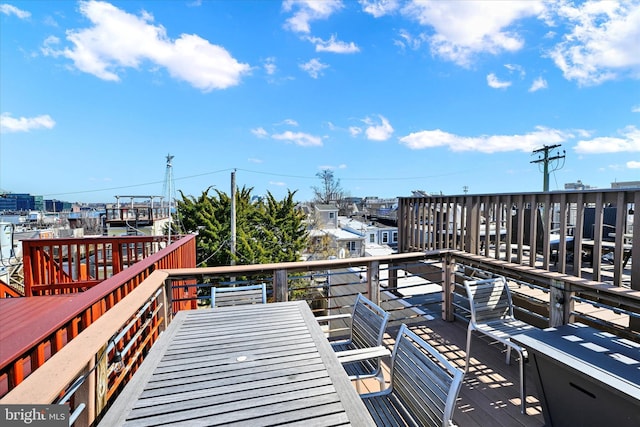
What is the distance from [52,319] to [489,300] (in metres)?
3.32

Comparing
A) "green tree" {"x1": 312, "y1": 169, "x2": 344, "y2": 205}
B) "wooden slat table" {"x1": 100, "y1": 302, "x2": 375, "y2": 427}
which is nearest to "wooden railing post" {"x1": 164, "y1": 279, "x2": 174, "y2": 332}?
"wooden slat table" {"x1": 100, "y1": 302, "x2": 375, "y2": 427}

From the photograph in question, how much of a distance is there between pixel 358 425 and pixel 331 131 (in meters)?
32.2

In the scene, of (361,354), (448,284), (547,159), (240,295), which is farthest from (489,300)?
(547,159)

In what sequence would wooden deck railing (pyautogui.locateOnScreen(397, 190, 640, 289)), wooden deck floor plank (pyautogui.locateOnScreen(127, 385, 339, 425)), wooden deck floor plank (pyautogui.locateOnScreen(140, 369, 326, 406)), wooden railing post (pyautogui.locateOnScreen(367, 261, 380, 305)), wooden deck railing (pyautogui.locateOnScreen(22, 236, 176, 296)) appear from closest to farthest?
wooden deck floor plank (pyautogui.locateOnScreen(127, 385, 339, 425)) → wooden deck floor plank (pyautogui.locateOnScreen(140, 369, 326, 406)) → wooden deck railing (pyautogui.locateOnScreen(397, 190, 640, 289)) → wooden railing post (pyautogui.locateOnScreen(367, 261, 380, 305)) → wooden deck railing (pyautogui.locateOnScreen(22, 236, 176, 296))

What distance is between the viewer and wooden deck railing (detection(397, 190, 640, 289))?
2.47 metres

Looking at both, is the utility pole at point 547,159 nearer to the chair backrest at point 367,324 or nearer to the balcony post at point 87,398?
the chair backrest at point 367,324

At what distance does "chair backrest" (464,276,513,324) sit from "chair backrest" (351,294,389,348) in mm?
1147

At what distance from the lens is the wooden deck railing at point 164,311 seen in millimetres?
1143

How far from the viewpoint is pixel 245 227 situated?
53.0 feet

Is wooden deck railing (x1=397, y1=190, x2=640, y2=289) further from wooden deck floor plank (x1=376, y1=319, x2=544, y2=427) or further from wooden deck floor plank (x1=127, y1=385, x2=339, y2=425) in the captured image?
wooden deck floor plank (x1=127, y1=385, x2=339, y2=425)

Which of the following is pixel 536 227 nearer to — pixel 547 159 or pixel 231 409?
pixel 231 409

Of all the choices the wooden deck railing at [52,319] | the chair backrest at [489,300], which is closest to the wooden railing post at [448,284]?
the chair backrest at [489,300]

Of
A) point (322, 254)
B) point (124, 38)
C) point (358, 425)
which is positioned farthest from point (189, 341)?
point (322, 254)

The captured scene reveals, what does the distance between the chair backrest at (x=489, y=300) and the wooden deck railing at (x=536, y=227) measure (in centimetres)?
51
